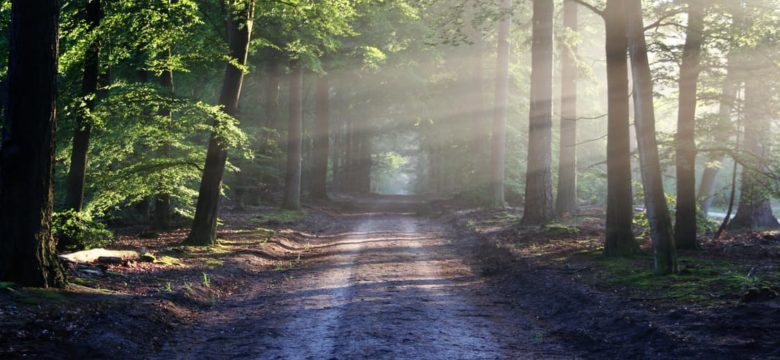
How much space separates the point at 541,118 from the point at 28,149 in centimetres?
1558

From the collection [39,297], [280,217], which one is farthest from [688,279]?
[280,217]

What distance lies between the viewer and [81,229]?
12297mm

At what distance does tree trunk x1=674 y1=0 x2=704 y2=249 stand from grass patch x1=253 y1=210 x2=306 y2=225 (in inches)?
547

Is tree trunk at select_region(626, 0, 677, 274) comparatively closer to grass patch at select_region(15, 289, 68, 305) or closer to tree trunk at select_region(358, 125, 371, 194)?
grass patch at select_region(15, 289, 68, 305)

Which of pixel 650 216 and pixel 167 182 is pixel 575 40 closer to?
pixel 650 216

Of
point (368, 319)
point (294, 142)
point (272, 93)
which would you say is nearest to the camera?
point (368, 319)

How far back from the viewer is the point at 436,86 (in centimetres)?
3681

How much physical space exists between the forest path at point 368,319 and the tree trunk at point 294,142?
14.2 metres

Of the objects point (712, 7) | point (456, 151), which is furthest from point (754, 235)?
point (456, 151)

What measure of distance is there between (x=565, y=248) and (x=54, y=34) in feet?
38.7

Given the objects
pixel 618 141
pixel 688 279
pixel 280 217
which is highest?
pixel 618 141

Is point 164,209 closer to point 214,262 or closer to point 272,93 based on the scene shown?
point 214,262

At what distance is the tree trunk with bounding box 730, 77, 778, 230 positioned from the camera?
1464 centimetres

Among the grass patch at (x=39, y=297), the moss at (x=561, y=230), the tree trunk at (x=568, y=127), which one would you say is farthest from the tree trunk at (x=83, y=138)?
the tree trunk at (x=568, y=127)
